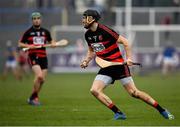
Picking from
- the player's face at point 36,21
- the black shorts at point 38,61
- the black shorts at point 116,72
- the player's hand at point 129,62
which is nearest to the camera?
the player's hand at point 129,62

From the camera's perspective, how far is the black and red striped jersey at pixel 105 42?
15.8m

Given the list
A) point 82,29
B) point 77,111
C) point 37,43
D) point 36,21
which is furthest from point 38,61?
point 82,29

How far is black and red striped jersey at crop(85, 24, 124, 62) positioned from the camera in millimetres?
15773

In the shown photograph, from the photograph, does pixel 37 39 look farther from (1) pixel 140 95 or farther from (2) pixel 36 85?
(1) pixel 140 95

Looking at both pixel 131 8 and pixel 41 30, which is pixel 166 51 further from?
pixel 41 30

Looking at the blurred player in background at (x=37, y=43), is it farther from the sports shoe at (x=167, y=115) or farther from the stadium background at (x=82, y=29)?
the stadium background at (x=82, y=29)

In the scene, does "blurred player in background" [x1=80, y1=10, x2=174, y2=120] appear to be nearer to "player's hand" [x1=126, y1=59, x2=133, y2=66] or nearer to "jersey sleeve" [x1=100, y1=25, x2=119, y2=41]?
"jersey sleeve" [x1=100, y1=25, x2=119, y2=41]

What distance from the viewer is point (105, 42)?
15.8 metres

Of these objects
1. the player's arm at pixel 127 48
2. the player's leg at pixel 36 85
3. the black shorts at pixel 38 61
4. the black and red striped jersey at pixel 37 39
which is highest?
the player's arm at pixel 127 48

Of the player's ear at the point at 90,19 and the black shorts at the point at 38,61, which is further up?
the player's ear at the point at 90,19

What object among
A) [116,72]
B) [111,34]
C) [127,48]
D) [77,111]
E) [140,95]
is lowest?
[77,111]

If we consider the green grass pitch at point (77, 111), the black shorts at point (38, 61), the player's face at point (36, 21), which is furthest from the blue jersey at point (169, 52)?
the player's face at point (36, 21)

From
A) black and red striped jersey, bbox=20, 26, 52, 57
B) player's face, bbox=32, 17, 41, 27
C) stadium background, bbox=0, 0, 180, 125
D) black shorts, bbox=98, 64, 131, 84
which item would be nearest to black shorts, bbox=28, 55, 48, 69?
black and red striped jersey, bbox=20, 26, 52, 57

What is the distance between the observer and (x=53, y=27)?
159 feet
